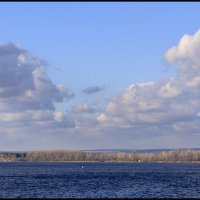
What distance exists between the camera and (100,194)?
259ft

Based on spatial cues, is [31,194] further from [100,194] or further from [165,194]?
[165,194]

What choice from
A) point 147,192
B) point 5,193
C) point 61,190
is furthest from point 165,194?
point 5,193

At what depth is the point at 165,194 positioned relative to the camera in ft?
261

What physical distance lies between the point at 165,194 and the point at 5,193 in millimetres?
23756

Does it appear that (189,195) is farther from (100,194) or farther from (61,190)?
(61,190)

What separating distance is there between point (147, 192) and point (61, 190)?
14380 millimetres

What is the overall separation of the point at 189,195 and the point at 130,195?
862 centimetres

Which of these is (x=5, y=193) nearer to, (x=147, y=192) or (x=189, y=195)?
(x=147, y=192)

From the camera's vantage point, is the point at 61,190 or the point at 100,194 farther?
the point at 61,190

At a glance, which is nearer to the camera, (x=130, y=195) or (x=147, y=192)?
(x=130, y=195)

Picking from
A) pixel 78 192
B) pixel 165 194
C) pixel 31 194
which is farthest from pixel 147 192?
pixel 31 194

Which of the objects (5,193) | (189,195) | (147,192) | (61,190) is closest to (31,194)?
(5,193)

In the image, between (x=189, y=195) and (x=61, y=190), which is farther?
(x=61, y=190)

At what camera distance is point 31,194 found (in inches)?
3095
